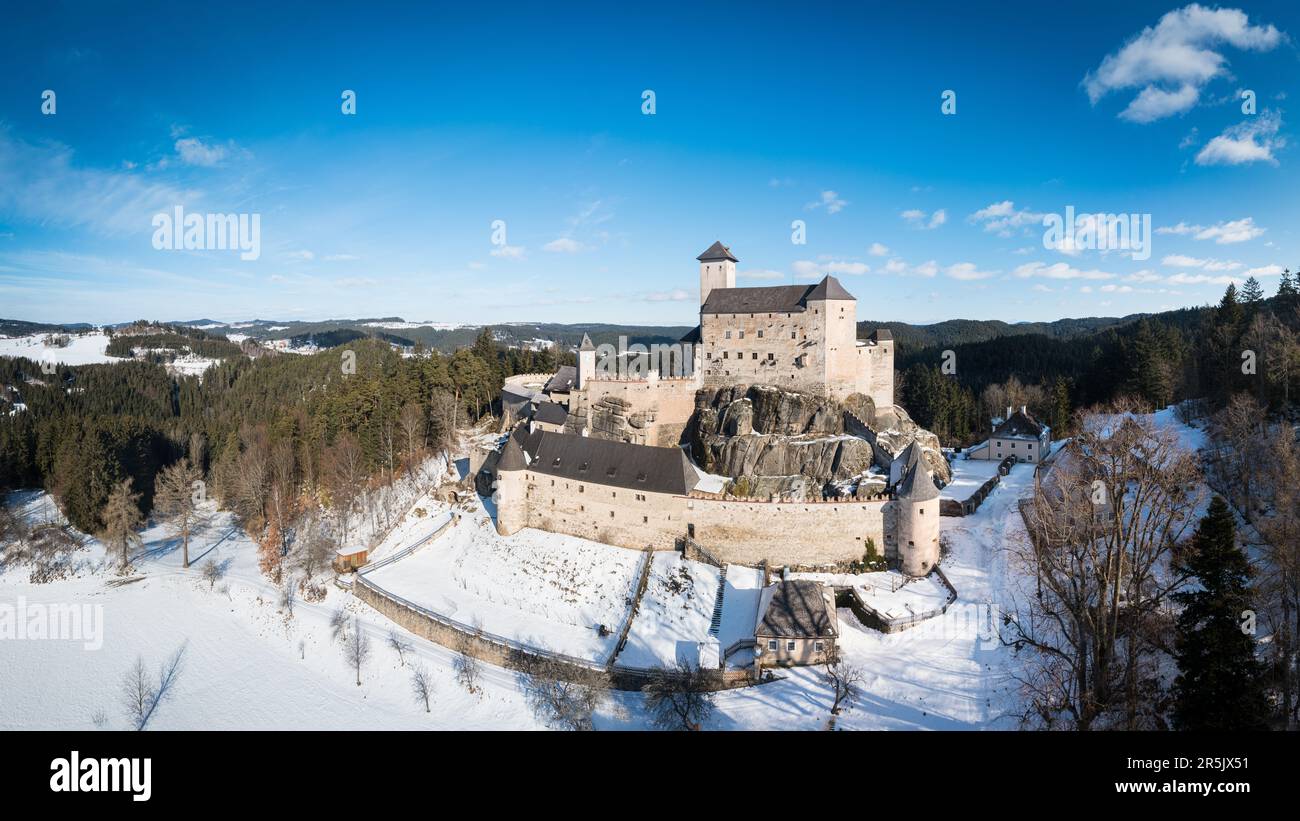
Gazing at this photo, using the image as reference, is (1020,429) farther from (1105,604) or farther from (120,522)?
(120,522)

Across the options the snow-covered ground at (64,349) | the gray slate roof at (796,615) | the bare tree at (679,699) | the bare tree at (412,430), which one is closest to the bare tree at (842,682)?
the gray slate roof at (796,615)

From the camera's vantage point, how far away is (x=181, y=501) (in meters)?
43.6

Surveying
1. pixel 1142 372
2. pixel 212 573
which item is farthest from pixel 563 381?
pixel 1142 372

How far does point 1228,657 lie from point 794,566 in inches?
705

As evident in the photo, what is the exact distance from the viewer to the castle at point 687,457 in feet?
106

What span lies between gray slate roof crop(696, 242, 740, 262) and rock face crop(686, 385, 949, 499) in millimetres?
9682

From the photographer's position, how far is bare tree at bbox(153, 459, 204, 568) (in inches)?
1678

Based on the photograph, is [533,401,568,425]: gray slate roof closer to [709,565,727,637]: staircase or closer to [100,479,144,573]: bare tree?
[709,565,727,637]: staircase

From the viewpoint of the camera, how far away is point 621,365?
4594 cm

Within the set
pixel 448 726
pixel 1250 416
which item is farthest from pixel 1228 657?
pixel 448 726

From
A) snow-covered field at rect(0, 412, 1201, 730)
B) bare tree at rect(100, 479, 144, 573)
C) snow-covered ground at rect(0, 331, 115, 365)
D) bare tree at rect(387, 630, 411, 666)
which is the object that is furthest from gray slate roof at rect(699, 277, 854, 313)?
snow-covered ground at rect(0, 331, 115, 365)

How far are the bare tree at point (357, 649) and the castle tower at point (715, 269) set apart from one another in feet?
96.8

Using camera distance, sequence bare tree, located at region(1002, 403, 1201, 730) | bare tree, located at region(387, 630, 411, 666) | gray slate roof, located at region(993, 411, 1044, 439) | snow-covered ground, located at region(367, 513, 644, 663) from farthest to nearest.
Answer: gray slate roof, located at region(993, 411, 1044, 439) < snow-covered ground, located at region(367, 513, 644, 663) < bare tree, located at region(387, 630, 411, 666) < bare tree, located at region(1002, 403, 1201, 730)
